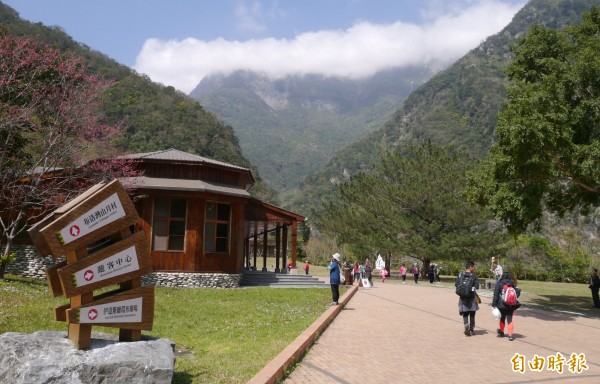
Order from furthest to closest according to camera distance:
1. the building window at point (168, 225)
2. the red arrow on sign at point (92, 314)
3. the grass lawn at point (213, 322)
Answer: the building window at point (168, 225), the grass lawn at point (213, 322), the red arrow on sign at point (92, 314)

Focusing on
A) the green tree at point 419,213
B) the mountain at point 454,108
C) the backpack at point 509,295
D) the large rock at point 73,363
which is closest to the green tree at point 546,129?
the backpack at point 509,295

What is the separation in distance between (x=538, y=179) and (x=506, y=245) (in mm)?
21001

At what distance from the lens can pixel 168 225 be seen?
746 inches

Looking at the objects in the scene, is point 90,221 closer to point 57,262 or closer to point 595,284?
point 57,262

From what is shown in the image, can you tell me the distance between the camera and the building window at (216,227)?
19.6 m

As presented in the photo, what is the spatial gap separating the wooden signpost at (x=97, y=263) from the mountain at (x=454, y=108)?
82.2m

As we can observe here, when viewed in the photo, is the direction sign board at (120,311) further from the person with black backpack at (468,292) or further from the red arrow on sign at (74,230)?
the person with black backpack at (468,292)

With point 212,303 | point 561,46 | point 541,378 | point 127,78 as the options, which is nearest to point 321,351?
point 541,378

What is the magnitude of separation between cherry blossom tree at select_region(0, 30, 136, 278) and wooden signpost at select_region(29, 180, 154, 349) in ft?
34.7

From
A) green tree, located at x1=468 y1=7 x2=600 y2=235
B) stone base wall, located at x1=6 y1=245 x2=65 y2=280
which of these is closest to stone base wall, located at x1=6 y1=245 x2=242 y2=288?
stone base wall, located at x1=6 y1=245 x2=65 y2=280

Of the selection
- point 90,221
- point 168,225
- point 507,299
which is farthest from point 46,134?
point 507,299

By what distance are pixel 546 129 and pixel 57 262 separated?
16.5 m

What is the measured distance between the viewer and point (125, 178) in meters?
17.4

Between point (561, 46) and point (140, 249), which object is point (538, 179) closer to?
point (561, 46)
